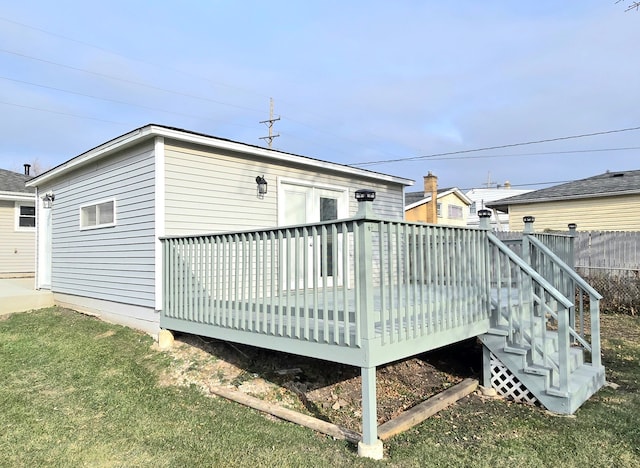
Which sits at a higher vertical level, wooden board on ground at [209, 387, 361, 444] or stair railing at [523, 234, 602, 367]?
stair railing at [523, 234, 602, 367]

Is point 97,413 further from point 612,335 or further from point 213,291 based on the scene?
point 612,335

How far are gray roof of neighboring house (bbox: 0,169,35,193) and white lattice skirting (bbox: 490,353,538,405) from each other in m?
14.2

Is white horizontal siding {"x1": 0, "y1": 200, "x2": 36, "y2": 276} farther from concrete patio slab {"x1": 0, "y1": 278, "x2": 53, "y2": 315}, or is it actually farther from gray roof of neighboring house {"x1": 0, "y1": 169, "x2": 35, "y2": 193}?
concrete patio slab {"x1": 0, "y1": 278, "x2": 53, "y2": 315}

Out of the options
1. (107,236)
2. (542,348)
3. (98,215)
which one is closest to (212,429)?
(542,348)

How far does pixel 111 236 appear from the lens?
7.14 m

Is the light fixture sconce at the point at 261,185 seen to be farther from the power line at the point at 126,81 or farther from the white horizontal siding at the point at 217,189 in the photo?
the power line at the point at 126,81

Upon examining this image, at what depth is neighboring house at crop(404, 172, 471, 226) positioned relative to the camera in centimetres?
2308

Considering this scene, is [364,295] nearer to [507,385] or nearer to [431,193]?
[507,385]

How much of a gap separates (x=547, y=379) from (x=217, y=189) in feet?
16.6

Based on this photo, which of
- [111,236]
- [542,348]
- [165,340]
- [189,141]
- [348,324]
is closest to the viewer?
[348,324]

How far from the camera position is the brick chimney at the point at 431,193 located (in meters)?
23.1

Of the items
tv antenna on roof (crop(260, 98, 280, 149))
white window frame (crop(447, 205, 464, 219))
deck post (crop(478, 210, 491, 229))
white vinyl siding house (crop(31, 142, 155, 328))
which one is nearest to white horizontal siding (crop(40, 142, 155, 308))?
white vinyl siding house (crop(31, 142, 155, 328))

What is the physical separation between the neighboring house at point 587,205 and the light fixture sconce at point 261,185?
11.0 m

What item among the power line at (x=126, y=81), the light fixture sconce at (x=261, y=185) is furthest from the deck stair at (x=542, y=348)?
the power line at (x=126, y=81)
